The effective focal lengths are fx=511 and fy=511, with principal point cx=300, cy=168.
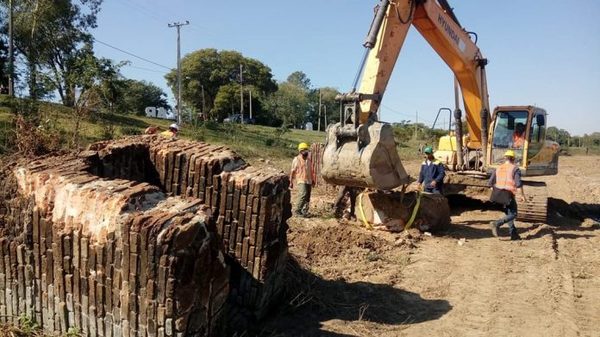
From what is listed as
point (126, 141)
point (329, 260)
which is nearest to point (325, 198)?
point (329, 260)

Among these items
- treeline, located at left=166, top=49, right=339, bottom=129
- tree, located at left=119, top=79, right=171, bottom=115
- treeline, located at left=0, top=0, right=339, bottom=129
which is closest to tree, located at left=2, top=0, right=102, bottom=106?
treeline, located at left=0, top=0, right=339, bottom=129

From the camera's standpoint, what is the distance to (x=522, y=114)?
1061 cm

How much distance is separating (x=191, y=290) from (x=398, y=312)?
2629 millimetres

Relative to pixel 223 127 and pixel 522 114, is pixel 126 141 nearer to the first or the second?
pixel 522 114

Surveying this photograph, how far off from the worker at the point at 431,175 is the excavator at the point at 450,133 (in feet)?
2.91

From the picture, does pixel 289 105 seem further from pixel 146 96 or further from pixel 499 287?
pixel 499 287

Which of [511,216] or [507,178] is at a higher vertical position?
[507,178]

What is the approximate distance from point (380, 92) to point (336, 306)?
13.1 feet

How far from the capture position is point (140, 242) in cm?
353

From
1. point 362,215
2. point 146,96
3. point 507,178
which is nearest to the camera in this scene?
A: point 507,178

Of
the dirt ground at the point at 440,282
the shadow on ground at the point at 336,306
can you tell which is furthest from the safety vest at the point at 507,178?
the shadow on ground at the point at 336,306

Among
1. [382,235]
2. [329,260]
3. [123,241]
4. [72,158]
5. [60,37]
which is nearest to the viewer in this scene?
[123,241]

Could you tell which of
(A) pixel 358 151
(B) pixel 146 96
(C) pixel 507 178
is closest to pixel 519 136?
(C) pixel 507 178

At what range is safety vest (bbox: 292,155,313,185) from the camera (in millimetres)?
9828
